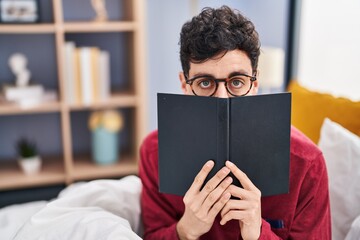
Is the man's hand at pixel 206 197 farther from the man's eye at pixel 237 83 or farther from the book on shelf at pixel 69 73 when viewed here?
the book on shelf at pixel 69 73

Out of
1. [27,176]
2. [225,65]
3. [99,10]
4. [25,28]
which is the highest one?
[99,10]

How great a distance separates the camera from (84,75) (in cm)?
238

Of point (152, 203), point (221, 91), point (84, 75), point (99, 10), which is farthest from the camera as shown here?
point (99, 10)

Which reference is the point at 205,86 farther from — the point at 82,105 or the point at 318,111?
the point at 82,105

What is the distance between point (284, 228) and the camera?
1.18 metres

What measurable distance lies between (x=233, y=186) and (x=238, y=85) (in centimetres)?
26

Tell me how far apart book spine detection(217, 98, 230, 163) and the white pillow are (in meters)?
0.57

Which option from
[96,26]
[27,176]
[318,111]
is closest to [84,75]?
[96,26]

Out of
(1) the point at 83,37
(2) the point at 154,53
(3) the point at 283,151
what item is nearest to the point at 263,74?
(2) the point at 154,53

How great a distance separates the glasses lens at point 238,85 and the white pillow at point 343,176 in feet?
1.58

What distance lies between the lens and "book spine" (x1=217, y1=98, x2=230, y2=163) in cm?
90

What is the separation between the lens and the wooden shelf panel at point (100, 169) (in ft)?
8.13

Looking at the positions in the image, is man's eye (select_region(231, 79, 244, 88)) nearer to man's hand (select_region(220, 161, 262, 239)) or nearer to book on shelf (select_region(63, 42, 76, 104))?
man's hand (select_region(220, 161, 262, 239))

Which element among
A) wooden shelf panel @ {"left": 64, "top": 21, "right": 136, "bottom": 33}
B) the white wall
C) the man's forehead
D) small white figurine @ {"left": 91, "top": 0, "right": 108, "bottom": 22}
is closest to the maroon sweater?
the man's forehead
